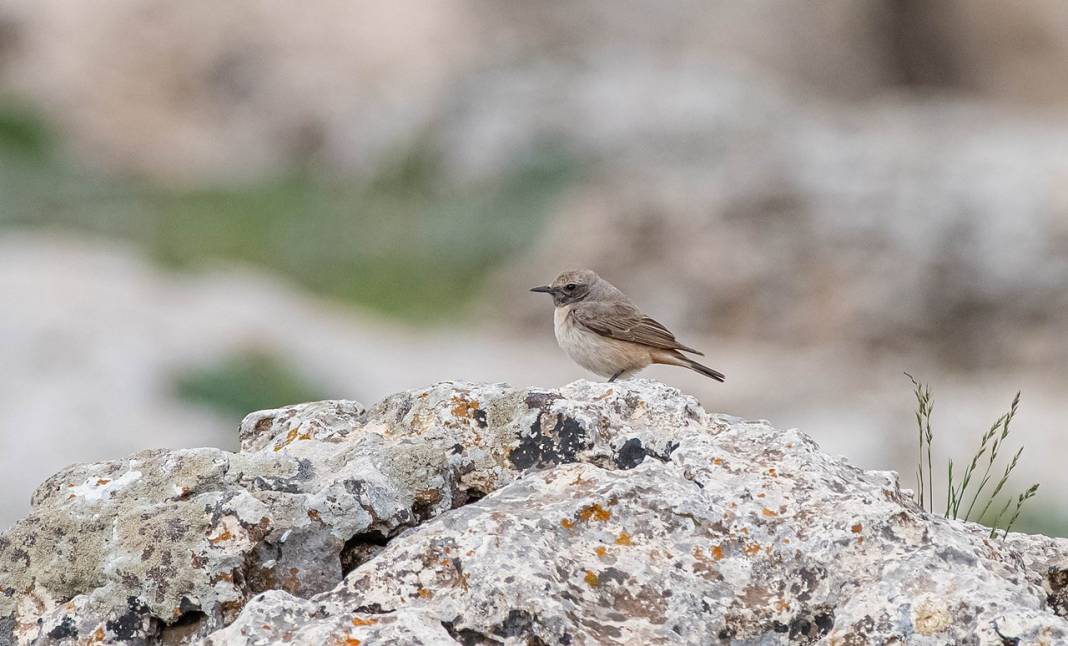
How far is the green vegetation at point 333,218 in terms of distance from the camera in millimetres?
22562

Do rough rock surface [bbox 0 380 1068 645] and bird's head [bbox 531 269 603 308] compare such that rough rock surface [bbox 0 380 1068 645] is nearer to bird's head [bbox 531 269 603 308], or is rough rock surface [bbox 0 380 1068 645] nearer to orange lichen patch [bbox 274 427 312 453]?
orange lichen patch [bbox 274 427 312 453]

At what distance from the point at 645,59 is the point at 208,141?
29.1 ft

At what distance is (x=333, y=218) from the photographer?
24.4 meters

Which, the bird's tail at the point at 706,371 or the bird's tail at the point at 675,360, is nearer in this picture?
the bird's tail at the point at 706,371

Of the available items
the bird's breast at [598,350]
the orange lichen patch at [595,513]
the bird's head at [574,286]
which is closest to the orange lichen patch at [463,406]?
the orange lichen patch at [595,513]

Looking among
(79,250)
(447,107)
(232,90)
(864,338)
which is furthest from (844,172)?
(232,90)

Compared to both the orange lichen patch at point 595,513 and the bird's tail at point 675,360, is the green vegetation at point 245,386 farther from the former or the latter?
the orange lichen patch at point 595,513

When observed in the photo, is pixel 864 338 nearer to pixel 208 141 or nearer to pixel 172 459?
pixel 208 141

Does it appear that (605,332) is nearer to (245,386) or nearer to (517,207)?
(245,386)

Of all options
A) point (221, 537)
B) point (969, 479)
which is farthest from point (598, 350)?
point (221, 537)

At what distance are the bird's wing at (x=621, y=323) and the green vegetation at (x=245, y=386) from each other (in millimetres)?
6236

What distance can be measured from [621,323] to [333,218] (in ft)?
51.7

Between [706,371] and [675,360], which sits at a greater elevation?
[675,360]

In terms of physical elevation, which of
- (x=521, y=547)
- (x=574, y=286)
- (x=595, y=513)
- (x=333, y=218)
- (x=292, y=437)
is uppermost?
(x=333, y=218)
